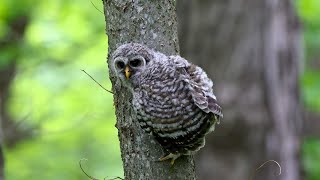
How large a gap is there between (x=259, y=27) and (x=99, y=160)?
6.58 meters

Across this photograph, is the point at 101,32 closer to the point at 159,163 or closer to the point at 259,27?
the point at 259,27

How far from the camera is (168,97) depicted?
9.03 feet

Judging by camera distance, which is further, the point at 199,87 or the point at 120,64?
the point at 120,64

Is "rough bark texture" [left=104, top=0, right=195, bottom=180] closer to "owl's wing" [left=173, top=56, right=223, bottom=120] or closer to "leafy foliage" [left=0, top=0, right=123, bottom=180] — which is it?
"owl's wing" [left=173, top=56, right=223, bottom=120]

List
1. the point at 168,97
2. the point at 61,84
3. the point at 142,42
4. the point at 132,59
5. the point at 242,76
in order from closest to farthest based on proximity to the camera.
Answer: the point at 168,97 < the point at 132,59 < the point at 142,42 < the point at 242,76 < the point at 61,84

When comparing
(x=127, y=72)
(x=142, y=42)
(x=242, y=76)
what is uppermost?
(x=242, y=76)

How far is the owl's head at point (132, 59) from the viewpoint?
287 centimetres

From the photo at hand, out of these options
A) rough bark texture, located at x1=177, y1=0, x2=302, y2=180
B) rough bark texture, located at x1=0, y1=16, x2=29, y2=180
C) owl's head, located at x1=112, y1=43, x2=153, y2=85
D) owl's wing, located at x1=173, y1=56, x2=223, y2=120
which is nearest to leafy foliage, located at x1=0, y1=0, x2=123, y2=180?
rough bark texture, located at x1=0, y1=16, x2=29, y2=180

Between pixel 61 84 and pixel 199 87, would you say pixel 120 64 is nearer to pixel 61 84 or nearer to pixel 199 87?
pixel 199 87

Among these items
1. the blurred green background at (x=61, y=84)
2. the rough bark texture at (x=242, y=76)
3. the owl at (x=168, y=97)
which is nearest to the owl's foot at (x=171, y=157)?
the owl at (x=168, y=97)

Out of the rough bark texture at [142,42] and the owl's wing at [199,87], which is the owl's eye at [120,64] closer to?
the rough bark texture at [142,42]

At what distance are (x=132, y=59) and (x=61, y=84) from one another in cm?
758

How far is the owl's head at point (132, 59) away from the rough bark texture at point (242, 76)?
2.65 meters

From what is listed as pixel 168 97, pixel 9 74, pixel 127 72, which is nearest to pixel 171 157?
pixel 168 97
